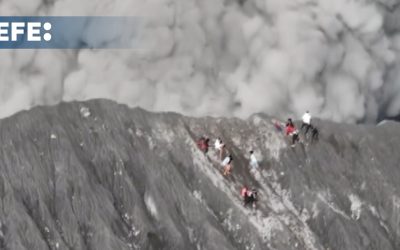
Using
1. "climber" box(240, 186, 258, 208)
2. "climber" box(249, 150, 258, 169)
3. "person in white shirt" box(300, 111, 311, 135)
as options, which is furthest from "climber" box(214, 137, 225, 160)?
"person in white shirt" box(300, 111, 311, 135)

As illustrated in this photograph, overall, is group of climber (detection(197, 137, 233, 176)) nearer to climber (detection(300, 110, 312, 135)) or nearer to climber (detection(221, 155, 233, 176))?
climber (detection(221, 155, 233, 176))

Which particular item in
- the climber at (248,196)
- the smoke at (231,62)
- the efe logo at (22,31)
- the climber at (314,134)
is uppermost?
the efe logo at (22,31)

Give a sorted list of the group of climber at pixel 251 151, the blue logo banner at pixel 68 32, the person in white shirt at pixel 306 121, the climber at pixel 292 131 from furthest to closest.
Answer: the person in white shirt at pixel 306 121 → the climber at pixel 292 131 → the blue logo banner at pixel 68 32 → the group of climber at pixel 251 151

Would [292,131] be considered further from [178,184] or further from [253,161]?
[178,184]

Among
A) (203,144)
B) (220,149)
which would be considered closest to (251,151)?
(220,149)

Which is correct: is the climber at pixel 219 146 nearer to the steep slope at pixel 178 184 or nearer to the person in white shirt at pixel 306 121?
the steep slope at pixel 178 184

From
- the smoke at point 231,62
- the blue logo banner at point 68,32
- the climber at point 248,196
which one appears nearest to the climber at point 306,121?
the smoke at point 231,62
